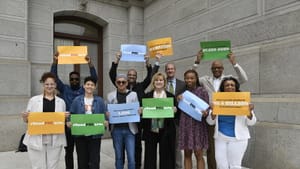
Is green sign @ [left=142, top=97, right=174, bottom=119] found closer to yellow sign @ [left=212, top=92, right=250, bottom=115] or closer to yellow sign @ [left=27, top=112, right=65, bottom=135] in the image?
yellow sign @ [left=212, top=92, right=250, bottom=115]

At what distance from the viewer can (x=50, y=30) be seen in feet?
23.0

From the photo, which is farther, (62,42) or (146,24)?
(146,24)

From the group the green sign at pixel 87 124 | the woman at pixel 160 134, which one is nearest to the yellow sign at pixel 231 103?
the woman at pixel 160 134

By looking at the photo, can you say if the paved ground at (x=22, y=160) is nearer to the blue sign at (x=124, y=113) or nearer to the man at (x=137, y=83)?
the man at (x=137, y=83)

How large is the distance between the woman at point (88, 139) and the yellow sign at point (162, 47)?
1.29 meters

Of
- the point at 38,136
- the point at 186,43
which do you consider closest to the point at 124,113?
the point at 38,136

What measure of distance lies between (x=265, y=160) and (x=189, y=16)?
375 cm

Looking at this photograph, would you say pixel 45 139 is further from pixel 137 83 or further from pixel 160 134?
pixel 137 83

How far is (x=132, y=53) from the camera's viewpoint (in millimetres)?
4102

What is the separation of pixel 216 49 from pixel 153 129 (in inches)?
57.4

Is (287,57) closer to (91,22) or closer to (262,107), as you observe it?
(262,107)

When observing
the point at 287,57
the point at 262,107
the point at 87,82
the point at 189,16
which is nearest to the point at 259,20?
the point at 287,57

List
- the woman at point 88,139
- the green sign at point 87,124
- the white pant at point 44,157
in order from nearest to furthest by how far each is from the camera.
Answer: the white pant at point 44,157, the green sign at point 87,124, the woman at point 88,139

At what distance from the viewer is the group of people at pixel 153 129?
123 inches
